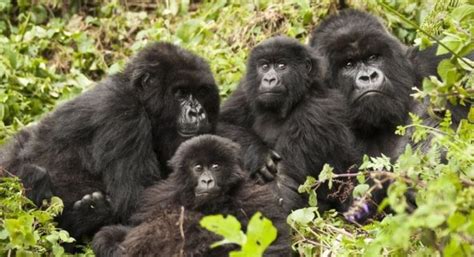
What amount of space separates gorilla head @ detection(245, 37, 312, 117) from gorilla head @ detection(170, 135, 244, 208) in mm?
1082

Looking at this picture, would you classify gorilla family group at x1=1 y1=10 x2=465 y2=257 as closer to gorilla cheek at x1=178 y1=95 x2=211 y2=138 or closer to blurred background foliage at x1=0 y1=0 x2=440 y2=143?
gorilla cheek at x1=178 y1=95 x2=211 y2=138

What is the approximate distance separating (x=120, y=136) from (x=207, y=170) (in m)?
0.85

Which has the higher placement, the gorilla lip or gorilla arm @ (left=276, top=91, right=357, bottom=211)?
the gorilla lip

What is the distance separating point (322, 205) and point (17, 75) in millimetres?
3084

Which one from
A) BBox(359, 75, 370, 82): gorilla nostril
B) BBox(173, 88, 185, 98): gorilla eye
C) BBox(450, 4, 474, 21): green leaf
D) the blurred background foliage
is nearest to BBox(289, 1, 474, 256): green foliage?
BBox(450, 4, 474, 21): green leaf

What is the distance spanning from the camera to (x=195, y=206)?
16.6ft

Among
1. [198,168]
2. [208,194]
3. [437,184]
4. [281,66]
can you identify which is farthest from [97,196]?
[437,184]

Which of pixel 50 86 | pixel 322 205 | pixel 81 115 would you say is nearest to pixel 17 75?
pixel 50 86

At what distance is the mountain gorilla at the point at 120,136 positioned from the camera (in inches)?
226

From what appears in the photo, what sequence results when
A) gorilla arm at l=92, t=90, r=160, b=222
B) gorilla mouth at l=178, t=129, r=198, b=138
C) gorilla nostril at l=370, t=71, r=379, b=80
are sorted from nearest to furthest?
gorilla arm at l=92, t=90, r=160, b=222, gorilla mouth at l=178, t=129, r=198, b=138, gorilla nostril at l=370, t=71, r=379, b=80

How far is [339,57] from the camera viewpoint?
6.54 metres

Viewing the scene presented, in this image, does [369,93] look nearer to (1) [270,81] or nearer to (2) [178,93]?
(1) [270,81]

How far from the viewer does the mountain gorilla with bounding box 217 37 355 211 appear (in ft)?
19.9

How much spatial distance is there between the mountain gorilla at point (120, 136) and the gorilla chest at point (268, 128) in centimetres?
45
